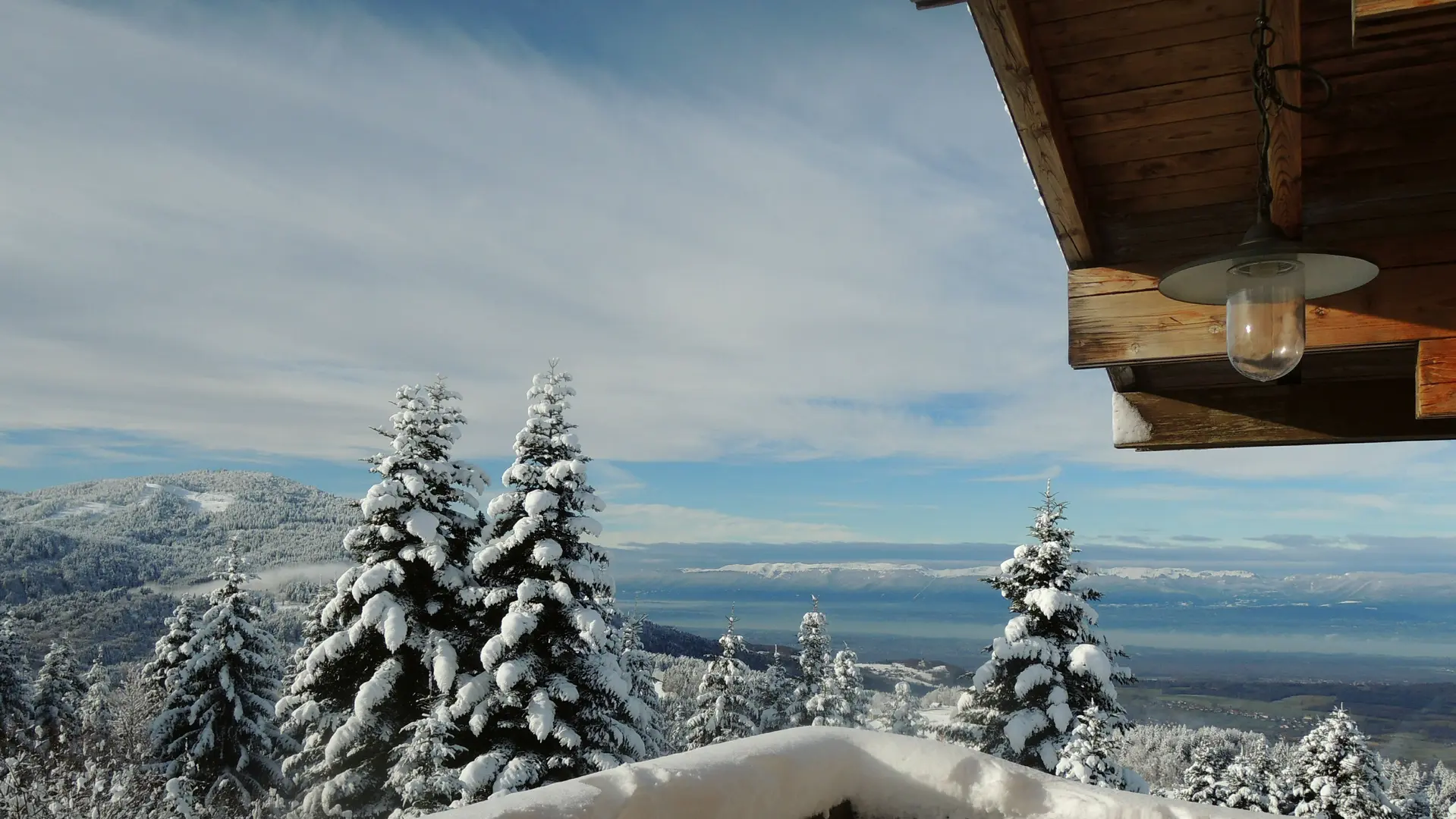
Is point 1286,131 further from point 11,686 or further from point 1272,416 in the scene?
point 11,686

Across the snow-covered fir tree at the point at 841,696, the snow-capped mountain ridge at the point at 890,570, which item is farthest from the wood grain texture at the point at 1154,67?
the snow-capped mountain ridge at the point at 890,570

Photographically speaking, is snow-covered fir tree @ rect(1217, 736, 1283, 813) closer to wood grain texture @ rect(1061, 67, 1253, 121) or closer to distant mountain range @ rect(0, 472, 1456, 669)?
distant mountain range @ rect(0, 472, 1456, 669)

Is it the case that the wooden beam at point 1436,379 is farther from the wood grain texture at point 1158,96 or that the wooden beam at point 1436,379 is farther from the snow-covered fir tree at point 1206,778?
the snow-covered fir tree at point 1206,778

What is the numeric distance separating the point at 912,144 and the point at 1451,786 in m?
22.3

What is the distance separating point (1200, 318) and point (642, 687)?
42.6 feet

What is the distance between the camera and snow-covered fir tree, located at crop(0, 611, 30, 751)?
1627cm

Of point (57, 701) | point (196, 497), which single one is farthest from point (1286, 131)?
point (196, 497)

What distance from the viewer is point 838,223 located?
Result: 47.2 meters

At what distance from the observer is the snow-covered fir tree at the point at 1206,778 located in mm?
12586

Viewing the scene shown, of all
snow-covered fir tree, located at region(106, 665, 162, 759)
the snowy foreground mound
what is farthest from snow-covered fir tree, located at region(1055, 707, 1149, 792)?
snow-covered fir tree, located at region(106, 665, 162, 759)

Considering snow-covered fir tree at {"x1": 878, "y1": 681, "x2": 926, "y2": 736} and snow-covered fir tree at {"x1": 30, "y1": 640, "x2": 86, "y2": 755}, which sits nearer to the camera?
snow-covered fir tree at {"x1": 30, "y1": 640, "x2": 86, "y2": 755}

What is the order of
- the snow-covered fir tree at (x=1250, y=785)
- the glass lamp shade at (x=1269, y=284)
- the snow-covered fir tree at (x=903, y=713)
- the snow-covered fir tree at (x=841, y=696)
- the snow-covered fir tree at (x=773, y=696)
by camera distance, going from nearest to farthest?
the glass lamp shade at (x=1269, y=284), the snow-covered fir tree at (x=1250, y=785), the snow-covered fir tree at (x=841, y=696), the snow-covered fir tree at (x=773, y=696), the snow-covered fir tree at (x=903, y=713)

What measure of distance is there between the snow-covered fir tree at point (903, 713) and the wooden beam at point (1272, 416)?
16295 millimetres

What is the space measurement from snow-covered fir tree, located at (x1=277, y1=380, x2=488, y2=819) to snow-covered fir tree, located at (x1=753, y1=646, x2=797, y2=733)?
933 centimetres
